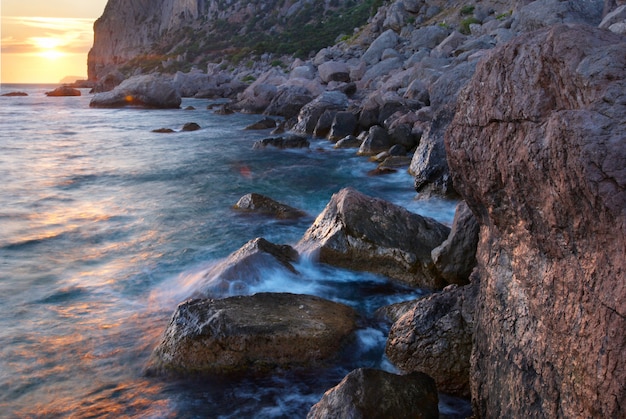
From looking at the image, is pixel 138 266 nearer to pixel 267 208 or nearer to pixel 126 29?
pixel 267 208

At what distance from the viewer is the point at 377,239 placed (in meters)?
6.34

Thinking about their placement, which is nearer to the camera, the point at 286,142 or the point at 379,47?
the point at 286,142

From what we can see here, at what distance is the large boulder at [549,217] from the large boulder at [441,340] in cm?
58

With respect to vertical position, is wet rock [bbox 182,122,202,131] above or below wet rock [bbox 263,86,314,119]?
below

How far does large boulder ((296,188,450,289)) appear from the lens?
6.12 meters

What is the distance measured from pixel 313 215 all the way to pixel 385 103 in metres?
8.34

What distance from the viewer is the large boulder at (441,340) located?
392 centimetres

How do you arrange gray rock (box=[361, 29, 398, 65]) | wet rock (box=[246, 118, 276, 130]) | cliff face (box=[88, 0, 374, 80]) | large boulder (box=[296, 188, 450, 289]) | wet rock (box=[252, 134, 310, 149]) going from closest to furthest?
1. large boulder (box=[296, 188, 450, 289])
2. wet rock (box=[252, 134, 310, 149])
3. wet rock (box=[246, 118, 276, 130])
4. gray rock (box=[361, 29, 398, 65])
5. cliff face (box=[88, 0, 374, 80])

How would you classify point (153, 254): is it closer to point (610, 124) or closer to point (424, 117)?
point (610, 124)

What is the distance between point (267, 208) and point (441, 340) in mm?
5520

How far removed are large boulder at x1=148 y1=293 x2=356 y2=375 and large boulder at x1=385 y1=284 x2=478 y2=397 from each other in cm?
63

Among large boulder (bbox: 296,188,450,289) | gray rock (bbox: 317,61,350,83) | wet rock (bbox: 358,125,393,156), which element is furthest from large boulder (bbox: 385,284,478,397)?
gray rock (bbox: 317,61,350,83)

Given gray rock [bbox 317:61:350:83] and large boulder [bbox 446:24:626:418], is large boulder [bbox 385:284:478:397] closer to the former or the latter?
large boulder [bbox 446:24:626:418]

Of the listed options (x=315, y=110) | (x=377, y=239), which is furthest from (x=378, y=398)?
(x=315, y=110)
